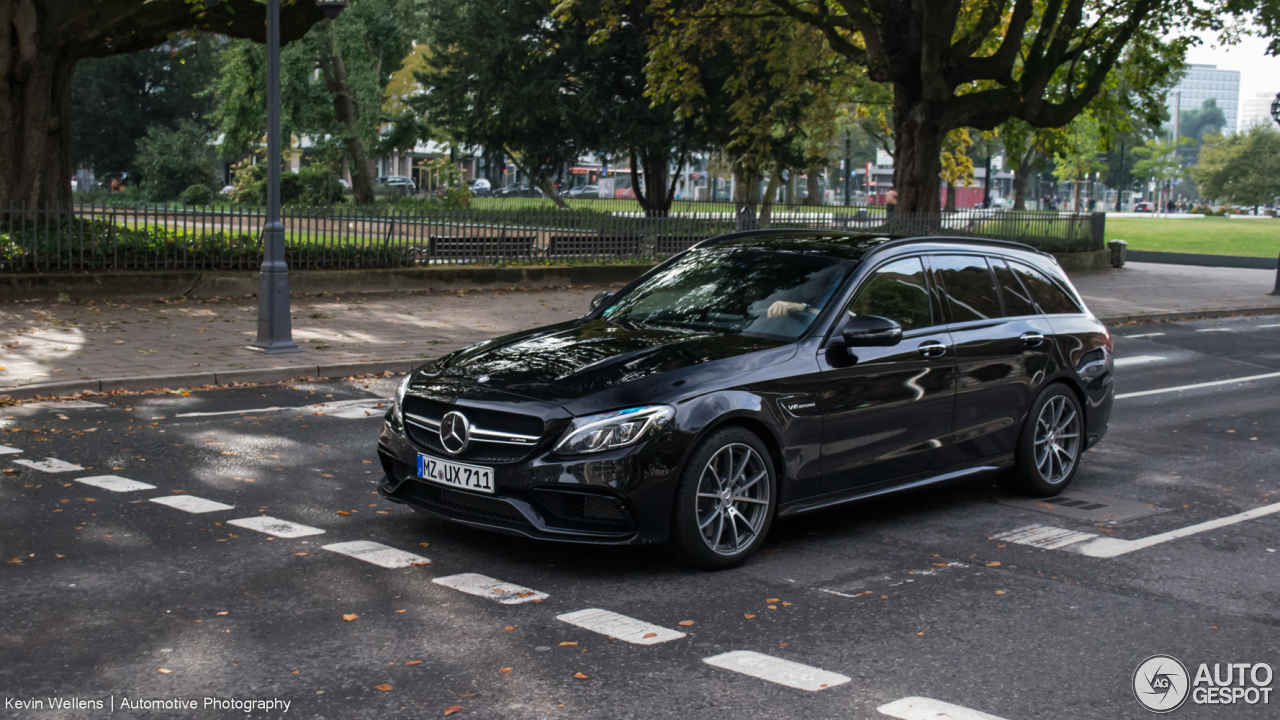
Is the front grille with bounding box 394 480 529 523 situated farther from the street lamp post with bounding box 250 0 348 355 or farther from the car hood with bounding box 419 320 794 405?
the street lamp post with bounding box 250 0 348 355

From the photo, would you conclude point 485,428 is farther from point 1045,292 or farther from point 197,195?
point 197,195

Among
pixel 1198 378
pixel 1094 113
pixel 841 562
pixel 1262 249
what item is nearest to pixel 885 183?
pixel 1262 249

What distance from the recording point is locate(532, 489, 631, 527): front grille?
5.70 m

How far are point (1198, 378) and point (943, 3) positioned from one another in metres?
12.5

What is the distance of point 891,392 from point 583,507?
6.30 feet

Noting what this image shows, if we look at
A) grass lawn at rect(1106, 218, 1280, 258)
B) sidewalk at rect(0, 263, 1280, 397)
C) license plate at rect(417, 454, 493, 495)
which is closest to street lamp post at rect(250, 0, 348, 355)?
sidewalk at rect(0, 263, 1280, 397)

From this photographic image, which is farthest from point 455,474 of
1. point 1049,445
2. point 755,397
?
point 1049,445

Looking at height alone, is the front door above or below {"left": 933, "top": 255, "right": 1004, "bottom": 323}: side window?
below

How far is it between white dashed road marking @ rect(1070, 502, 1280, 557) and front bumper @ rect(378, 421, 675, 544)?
2.38m

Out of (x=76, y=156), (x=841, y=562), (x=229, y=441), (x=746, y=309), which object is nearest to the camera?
(x=841, y=562)

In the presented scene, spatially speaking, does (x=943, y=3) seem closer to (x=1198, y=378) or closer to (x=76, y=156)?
(x=1198, y=378)

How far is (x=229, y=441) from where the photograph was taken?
905 cm

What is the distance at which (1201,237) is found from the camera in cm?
5822

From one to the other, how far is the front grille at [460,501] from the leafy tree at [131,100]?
204 feet
